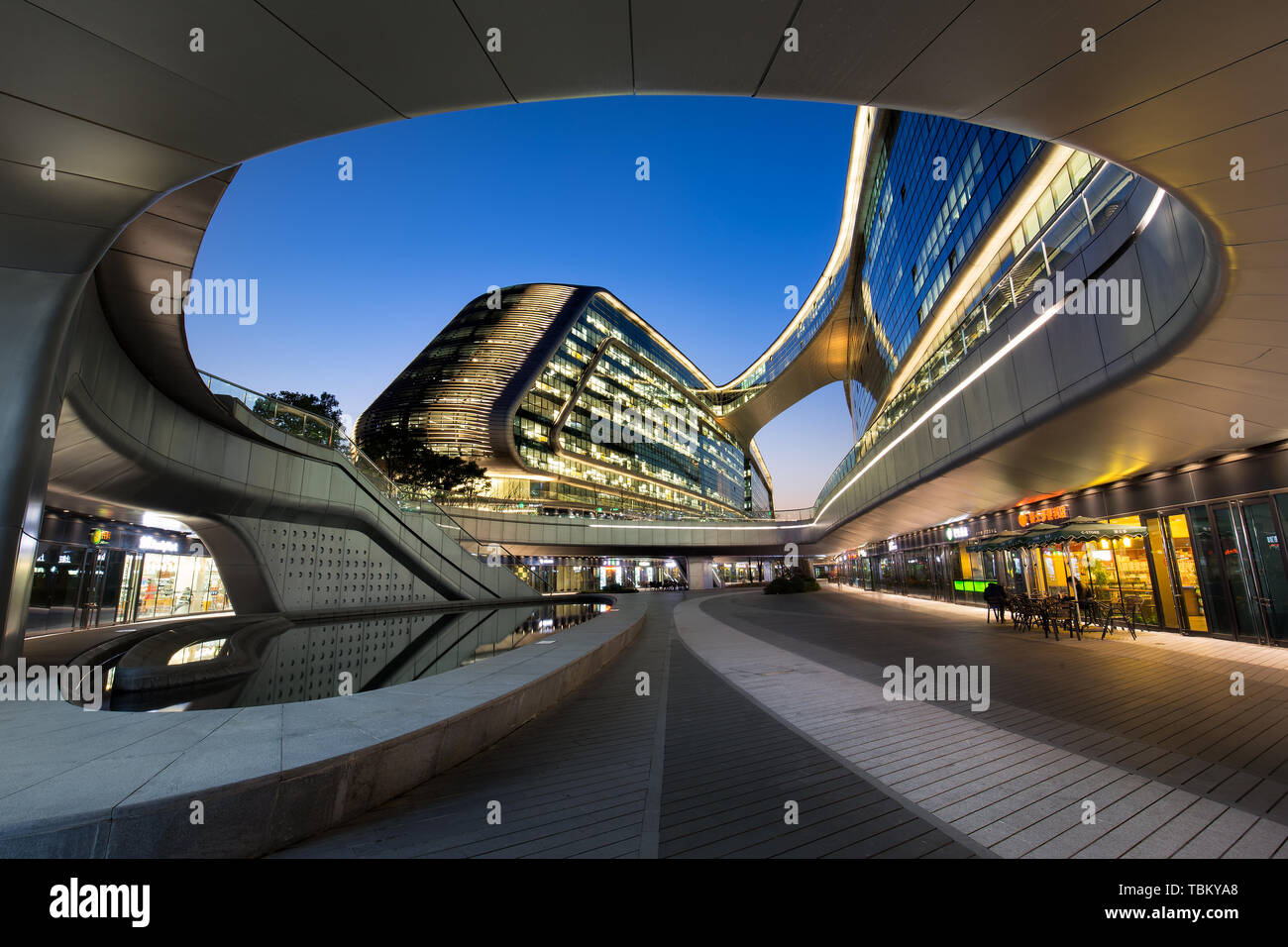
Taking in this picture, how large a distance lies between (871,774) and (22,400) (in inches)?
370

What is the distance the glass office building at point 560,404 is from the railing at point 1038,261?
2765 centimetres

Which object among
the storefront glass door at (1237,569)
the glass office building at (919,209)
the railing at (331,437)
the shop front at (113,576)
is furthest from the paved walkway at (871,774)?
the glass office building at (919,209)

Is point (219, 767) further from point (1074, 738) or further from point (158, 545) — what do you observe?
point (158, 545)

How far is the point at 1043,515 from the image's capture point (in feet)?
55.9

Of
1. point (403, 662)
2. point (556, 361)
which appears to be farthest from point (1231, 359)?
point (556, 361)

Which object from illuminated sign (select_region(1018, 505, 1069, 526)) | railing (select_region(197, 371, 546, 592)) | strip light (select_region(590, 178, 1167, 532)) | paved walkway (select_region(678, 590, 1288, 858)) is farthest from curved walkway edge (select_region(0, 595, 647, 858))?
illuminated sign (select_region(1018, 505, 1069, 526))

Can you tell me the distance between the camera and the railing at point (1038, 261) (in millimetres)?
8086

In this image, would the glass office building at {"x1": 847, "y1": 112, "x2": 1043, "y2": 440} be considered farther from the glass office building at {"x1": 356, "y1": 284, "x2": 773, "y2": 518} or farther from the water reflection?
the water reflection

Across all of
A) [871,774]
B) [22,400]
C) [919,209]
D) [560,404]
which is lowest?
[871,774]

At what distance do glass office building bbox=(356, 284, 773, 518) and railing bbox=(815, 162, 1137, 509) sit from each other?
1089 inches

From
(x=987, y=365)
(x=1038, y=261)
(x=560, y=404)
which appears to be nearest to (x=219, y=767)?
(x=1038, y=261)

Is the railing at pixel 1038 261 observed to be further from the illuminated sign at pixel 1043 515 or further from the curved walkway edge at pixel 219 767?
the curved walkway edge at pixel 219 767
